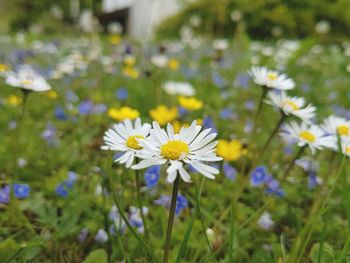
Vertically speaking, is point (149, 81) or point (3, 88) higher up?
point (149, 81)

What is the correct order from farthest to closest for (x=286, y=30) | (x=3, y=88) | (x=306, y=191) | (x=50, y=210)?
(x=286, y=30) → (x=3, y=88) → (x=306, y=191) → (x=50, y=210)

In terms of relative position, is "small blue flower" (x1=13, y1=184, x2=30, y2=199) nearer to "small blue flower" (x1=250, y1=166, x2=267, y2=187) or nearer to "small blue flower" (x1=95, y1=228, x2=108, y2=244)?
"small blue flower" (x1=95, y1=228, x2=108, y2=244)

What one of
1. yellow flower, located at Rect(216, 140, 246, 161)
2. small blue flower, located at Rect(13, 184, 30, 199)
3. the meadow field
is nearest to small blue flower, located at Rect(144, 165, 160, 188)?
the meadow field

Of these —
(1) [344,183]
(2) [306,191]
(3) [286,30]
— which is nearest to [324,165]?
(2) [306,191]

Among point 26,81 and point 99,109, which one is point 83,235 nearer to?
point 26,81

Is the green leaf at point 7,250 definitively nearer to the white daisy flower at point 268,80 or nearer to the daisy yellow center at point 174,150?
the daisy yellow center at point 174,150

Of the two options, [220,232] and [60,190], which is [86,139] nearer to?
[60,190]

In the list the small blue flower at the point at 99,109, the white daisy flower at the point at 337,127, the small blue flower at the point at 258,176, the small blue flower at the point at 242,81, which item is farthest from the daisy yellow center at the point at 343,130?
the small blue flower at the point at 242,81
